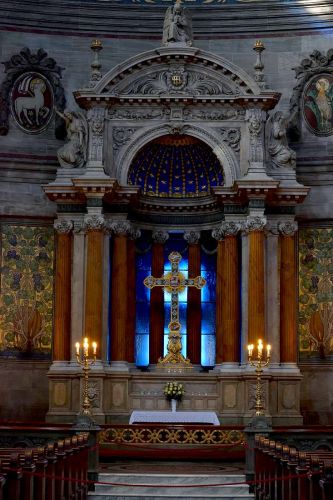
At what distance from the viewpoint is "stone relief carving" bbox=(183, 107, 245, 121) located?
96.8ft

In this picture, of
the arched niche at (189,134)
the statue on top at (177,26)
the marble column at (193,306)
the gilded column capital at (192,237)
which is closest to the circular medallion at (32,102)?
the arched niche at (189,134)

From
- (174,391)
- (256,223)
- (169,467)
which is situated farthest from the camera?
(256,223)

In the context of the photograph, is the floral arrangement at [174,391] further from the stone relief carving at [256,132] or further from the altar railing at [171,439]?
the stone relief carving at [256,132]

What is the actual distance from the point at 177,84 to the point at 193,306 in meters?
6.04

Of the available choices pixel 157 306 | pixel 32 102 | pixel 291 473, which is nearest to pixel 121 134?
pixel 32 102

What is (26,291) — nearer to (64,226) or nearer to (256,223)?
(64,226)

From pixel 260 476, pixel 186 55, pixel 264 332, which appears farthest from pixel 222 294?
pixel 260 476

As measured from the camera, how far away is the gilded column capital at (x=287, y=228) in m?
29.3

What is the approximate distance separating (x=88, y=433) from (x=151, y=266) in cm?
960

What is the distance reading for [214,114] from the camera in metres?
29.5

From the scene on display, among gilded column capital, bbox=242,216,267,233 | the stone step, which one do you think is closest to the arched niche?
gilded column capital, bbox=242,216,267,233

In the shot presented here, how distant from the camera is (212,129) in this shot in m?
29.4

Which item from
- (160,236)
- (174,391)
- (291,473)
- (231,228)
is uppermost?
(160,236)

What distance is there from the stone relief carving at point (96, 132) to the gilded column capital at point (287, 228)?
4.99m
